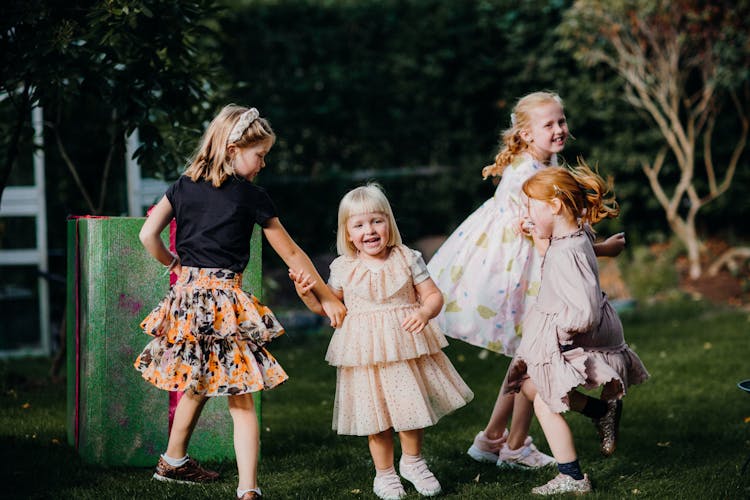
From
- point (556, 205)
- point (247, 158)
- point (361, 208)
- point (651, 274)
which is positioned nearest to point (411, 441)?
point (361, 208)

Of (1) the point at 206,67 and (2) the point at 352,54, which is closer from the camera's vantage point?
(1) the point at 206,67

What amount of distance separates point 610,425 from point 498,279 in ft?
2.65

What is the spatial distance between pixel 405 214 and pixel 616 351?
627cm

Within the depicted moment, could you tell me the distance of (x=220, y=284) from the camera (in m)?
3.60

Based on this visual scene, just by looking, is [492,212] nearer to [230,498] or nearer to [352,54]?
[230,498]

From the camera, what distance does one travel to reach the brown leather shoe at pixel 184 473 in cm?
386

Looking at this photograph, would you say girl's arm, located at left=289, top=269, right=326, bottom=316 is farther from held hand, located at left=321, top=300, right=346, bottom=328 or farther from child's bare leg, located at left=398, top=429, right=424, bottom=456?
child's bare leg, located at left=398, top=429, right=424, bottom=456

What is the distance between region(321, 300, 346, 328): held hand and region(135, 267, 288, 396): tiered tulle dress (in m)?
0.20

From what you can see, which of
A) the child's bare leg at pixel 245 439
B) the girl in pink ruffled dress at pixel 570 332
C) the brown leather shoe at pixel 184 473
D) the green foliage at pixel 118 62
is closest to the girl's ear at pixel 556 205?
the girl in pink ruffled dress at pixel 570 332

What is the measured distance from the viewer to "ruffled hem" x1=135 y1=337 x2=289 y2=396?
357cm

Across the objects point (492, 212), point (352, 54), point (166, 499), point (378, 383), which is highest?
point (352, 54)

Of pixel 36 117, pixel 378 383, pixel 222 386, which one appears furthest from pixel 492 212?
pixel 36 117

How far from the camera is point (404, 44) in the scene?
32.9ft

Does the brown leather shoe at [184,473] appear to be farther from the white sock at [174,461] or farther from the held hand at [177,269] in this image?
the held hand at [177,269]
